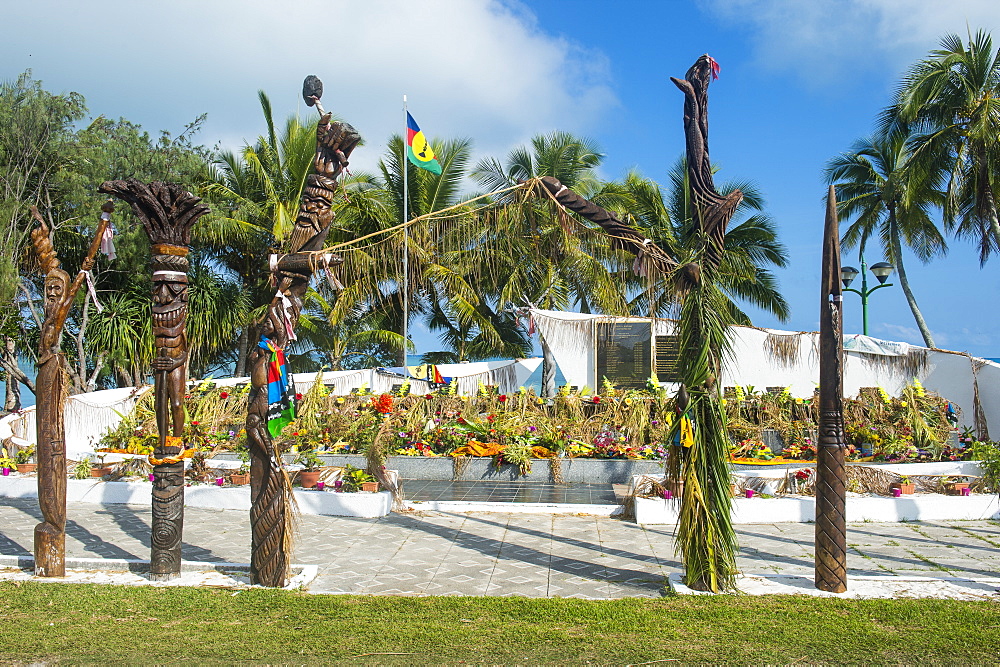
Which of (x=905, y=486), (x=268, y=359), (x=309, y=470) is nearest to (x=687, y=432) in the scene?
(x=268, y=359)

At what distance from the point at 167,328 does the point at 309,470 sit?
13.4 ft

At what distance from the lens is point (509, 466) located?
10852mm

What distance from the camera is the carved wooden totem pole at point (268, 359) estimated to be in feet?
18.1

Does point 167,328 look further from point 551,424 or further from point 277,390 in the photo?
point 551,424

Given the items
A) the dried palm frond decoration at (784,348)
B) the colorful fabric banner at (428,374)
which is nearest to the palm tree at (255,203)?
the colorful fabric banner at (428,374)

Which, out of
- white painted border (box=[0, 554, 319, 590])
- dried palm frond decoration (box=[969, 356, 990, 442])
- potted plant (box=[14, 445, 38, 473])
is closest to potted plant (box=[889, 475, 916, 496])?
dried palm frond decoration (box=[969, 356, 990, 442])

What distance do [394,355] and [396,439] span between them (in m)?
10.5

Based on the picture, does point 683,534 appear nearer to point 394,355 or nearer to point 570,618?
point 570,618

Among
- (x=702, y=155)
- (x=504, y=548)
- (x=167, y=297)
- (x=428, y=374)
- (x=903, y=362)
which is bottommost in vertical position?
(x=504, y=548)

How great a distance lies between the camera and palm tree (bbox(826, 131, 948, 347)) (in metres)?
22.0

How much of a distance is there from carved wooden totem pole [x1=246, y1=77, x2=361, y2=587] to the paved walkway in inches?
20.2

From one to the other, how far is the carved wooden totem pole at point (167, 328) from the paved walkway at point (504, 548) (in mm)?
925

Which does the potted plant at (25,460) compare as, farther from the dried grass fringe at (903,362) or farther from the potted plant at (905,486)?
the dried grass fringe at (903,362)

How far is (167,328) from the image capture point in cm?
587
